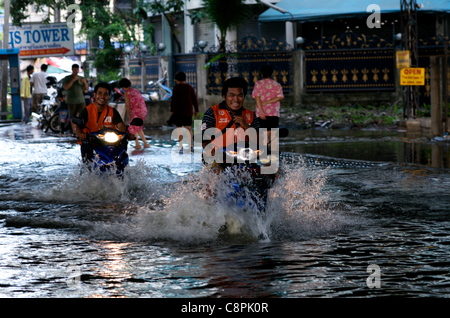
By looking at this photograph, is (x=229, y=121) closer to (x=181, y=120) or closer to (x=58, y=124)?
(x=181, y=120)

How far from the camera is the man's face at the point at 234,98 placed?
20.8ft

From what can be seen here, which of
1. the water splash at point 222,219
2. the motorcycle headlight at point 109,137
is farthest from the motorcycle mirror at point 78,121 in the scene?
the water splash at point 222,219

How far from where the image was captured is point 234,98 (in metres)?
6.34

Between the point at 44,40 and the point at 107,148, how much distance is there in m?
18.0

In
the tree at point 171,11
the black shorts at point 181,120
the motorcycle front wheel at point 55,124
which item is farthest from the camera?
the tree at point 171,11

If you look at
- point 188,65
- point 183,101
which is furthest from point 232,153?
point 188,65

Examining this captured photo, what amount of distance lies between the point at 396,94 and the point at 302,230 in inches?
606

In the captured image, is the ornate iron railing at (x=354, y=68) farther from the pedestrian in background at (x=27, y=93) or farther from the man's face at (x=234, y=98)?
the man's face at (x=234, y=98)

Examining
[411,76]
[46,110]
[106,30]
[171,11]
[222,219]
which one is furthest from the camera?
[171,11]

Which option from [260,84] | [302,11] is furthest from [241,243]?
[302,11]

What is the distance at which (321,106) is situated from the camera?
21250 millimetres

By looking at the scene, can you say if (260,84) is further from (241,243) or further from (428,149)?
(241,243)

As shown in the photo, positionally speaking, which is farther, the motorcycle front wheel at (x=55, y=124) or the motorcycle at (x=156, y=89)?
the motorcycle at (x=156, y=89)

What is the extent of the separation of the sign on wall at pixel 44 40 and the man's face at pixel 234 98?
19.8 metres
